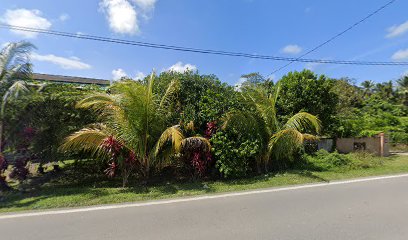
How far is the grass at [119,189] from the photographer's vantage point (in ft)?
19.2

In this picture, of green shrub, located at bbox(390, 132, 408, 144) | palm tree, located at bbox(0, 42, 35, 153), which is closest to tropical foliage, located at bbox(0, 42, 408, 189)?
palm tree, located at bbox(0, 42, 35, 153)

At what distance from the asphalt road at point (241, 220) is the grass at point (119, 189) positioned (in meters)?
0.73

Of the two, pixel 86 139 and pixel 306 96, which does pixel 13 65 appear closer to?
pixel 86 139

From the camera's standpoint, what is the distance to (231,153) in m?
7.82

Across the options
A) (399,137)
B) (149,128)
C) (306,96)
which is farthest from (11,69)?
(399,137)

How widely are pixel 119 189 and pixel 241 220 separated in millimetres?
3752

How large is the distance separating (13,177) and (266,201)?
6911 millimetres

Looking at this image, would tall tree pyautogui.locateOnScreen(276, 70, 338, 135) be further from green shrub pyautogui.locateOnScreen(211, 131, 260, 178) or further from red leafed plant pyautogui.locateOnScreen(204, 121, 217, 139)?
red leafed plant pyautogui.locateOnScreen(204, 121, 217, 139)

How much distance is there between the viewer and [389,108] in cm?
2059

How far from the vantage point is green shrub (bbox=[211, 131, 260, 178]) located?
7738mm

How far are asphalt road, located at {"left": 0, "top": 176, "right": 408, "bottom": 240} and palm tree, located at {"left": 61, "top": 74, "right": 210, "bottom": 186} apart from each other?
1.96 meters

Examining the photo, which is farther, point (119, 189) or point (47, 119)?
point (47, 119)

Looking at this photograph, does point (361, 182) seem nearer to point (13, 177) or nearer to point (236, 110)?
point (236, 110)

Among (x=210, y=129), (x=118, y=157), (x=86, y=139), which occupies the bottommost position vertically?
(x=118, y=157)
